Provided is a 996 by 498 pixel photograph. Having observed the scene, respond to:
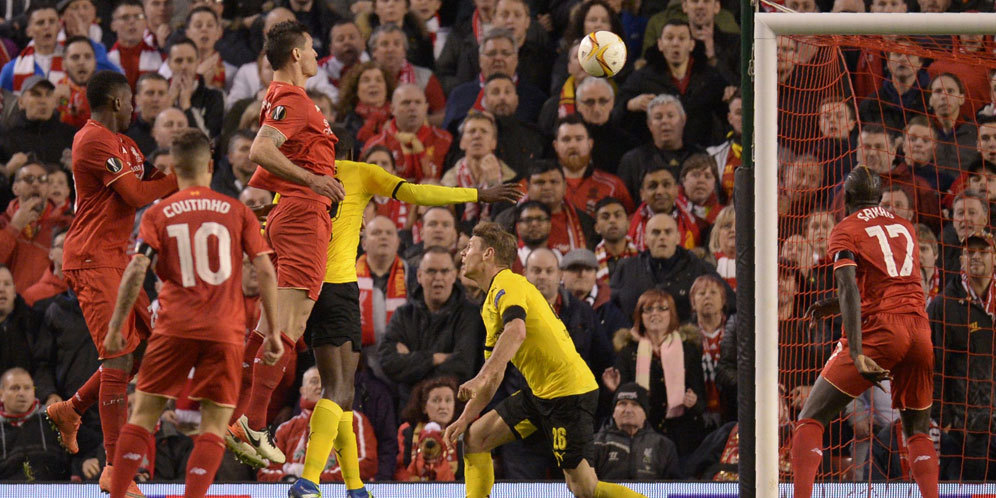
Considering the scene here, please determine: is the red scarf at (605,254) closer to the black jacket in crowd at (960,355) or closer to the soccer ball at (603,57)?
the soccer ball at (603,57)

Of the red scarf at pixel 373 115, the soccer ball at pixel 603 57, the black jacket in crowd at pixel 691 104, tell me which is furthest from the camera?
the red scarf at pixel 373 115

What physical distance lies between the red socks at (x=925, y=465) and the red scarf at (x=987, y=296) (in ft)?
7.79

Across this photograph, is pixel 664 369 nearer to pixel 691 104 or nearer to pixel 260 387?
pixel 691 104

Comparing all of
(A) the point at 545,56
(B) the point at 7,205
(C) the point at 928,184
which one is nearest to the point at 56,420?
(B) the point at 7,205

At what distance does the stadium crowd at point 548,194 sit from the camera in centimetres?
924

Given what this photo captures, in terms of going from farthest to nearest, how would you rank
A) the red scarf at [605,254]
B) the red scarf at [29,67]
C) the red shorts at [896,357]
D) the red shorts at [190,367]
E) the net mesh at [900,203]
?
the red scarf at [29,67] < the red scarf at [605,254] < the net mesh at [900,203] < the red shorts at [896,357] < the red shorts at [190,367]

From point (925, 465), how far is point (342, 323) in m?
3.58

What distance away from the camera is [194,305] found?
5746mm

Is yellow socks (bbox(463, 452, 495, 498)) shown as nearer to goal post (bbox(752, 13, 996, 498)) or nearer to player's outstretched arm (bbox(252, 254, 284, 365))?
goal post (bbox(752, 13, 996, 498))

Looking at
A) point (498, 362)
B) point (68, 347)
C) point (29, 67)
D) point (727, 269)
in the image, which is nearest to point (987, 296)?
point (727, 269)

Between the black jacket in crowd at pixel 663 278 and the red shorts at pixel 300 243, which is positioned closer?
the red shorts at pixel 300 243

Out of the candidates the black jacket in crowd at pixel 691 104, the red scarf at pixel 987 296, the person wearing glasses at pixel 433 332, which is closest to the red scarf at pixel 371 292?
the person wearing glasses at pixel 433 332

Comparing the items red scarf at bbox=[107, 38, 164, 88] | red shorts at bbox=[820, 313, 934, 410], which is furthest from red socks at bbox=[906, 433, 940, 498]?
red scarf at bbox=[107, 38, 164, 88]

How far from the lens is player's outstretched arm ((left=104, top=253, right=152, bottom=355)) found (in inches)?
223
